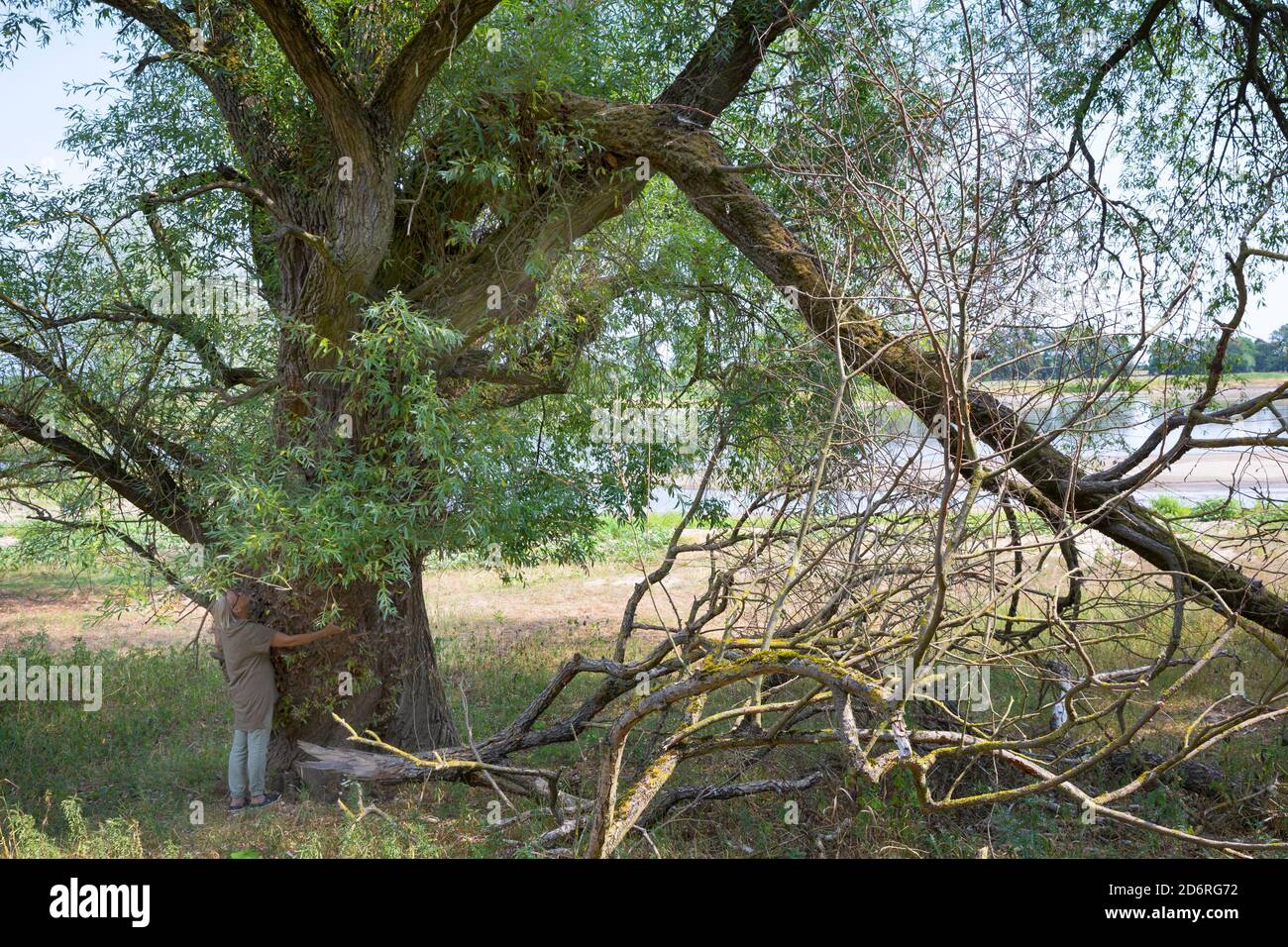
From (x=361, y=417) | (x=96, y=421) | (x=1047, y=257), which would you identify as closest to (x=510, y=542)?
(x=361, y=417)

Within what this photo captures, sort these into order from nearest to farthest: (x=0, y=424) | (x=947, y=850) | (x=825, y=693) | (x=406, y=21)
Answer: (x=825, y=693) → (x=947, y=850) → (x=406, y=21) → (x=0, y=424)

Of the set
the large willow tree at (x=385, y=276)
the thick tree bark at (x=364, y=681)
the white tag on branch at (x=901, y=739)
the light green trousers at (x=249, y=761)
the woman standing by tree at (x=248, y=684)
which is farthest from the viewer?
the thick tree bark at (x=364, y=681)

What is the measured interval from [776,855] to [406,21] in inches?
257

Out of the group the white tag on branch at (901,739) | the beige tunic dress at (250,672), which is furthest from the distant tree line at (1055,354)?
the beige tunic dress at (250,672)

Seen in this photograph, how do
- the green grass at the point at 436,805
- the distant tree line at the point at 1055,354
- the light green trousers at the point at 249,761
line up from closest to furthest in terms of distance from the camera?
the distant tree line at the point at 1055,354 < the green grass at the point at 436,805 < the light green trousers at the point at 249,761

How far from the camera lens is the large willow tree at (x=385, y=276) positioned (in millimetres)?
6859

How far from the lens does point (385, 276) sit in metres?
8.66

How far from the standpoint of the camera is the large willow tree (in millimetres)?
6859

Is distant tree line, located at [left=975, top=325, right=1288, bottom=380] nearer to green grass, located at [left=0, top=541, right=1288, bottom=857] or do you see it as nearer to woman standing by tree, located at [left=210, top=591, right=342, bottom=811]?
green grass, located at [left=0, top=541, right=1288, bottom=857]

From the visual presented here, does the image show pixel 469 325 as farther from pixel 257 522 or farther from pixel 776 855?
pixel 776 855

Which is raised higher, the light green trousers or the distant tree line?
the distant tree line

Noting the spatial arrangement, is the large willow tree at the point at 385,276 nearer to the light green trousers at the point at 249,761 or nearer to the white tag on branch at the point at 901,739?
the light green trousers at the point at 249,761

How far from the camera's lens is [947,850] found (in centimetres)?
632

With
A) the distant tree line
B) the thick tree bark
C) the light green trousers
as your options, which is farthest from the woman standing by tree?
the distant tree line
